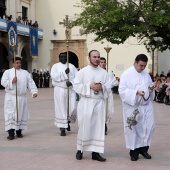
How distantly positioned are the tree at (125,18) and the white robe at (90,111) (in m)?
12.0

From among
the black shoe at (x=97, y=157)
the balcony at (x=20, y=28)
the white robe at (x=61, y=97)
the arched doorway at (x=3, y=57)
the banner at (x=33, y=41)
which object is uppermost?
the balcony at (x=20, y=28)

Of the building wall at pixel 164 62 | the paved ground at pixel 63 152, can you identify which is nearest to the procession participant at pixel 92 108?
the paved ground at pixel 63 152

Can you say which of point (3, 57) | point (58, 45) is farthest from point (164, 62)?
point (3, 57)

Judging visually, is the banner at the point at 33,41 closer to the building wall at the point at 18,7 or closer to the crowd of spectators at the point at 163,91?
the building wall at the point at 18,7

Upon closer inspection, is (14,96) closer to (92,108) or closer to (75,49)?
(92,108)

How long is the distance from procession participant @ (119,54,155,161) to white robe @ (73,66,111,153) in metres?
0.36

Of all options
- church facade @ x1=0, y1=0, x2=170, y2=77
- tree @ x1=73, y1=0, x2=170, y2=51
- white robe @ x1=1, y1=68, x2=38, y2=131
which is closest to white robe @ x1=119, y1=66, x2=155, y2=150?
white robe @ x1=1, y1=68, x2=38, y2=131

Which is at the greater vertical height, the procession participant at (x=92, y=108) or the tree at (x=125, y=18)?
the tree at (x=125, y=18)

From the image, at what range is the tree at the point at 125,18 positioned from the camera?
1823 centimetres

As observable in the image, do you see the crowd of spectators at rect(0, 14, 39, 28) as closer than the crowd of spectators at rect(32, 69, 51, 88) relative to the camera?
Yes

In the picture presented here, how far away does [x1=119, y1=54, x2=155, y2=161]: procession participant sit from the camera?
6266mm

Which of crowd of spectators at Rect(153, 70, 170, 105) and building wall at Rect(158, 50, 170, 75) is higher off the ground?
building wall at Rect(158, 50, 170, 75)

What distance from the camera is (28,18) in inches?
1328

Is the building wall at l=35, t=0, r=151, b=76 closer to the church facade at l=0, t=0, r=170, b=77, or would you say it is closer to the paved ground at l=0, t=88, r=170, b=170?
the church facade at l=0, t=0, r=170, b=77
